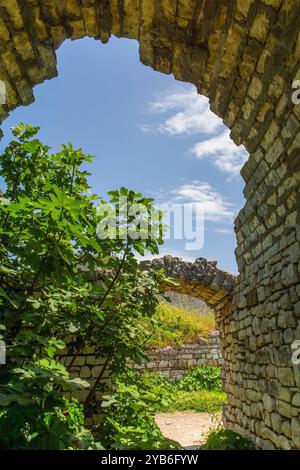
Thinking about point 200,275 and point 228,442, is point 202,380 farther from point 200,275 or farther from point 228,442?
point 228,442

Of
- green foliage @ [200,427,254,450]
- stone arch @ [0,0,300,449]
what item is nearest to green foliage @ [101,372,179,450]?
stone arch @ [0,0,300,449]

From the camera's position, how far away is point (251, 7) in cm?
254

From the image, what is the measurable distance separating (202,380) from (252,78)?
35.0 feet

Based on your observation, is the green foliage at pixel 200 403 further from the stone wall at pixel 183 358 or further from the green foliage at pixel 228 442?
the green foliage at pixel 228 442

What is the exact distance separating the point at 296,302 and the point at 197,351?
10.2 metres

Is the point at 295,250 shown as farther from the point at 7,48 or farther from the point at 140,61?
the point at 7,48

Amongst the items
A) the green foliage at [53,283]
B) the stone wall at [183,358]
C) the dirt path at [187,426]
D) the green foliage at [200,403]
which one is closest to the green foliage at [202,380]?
the stone wall at [183,358]

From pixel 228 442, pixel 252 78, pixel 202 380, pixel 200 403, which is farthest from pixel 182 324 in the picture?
pixel 252 78

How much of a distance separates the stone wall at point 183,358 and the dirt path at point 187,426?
234 cm

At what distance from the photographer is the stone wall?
11.9 meters

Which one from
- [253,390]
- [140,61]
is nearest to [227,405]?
[253,390]

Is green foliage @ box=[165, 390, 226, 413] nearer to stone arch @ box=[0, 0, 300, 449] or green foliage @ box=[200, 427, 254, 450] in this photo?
green foliage @ box=[200, 427, 254, 450]

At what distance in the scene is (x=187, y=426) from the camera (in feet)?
26.4

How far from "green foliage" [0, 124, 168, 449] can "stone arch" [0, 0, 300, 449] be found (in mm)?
684
